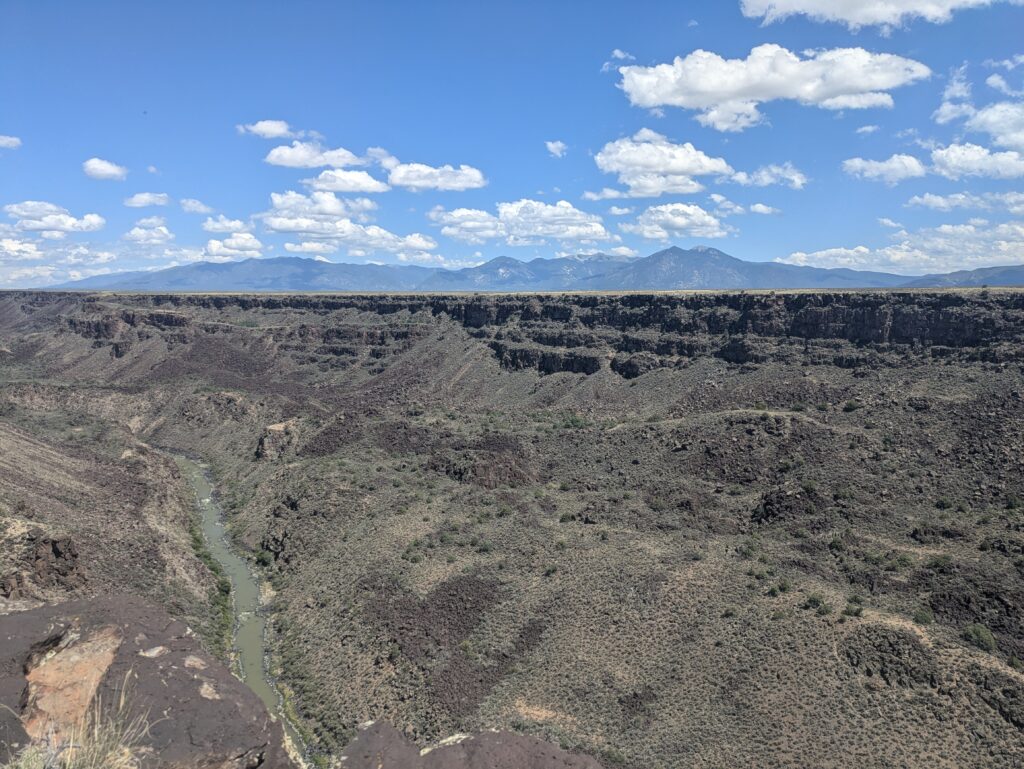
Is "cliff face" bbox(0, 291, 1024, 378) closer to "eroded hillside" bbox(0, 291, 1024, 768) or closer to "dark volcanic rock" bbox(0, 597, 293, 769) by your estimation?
"eroded hillside" bbox(0, 291, 1024, 768)

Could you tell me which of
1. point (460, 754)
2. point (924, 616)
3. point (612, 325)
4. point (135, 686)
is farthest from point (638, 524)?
point (612, 325)

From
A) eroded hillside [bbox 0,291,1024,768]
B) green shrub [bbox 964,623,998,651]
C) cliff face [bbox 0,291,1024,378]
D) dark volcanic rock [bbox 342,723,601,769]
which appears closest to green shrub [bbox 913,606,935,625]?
eroded hillside [bbox 0,291,1024,768]

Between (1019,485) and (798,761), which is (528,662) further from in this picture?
(1019,485)

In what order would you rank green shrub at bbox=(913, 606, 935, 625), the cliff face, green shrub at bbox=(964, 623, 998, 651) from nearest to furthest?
green shrub at bbox=(964, 623, 998, 651)
green shrub at bbox=(913, 606, 935, 625)
the cliff face

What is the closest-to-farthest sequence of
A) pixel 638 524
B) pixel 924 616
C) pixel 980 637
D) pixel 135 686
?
pixel 135 686 < pixel 980 637 < pixel 924 616 < pixel 638 524

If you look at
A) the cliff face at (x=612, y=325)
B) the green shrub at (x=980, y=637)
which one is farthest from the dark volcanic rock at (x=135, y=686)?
the cliff face at (x=612, y=325)

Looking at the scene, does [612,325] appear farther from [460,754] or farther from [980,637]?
[460,754]
